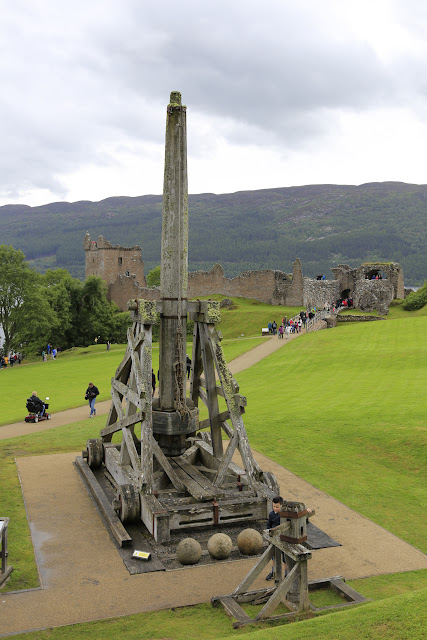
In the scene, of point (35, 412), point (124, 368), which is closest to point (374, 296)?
point (35, 412)

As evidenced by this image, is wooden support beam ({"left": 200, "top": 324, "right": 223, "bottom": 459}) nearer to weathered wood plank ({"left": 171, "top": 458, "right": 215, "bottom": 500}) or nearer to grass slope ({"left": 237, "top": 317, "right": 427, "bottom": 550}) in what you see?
weathered wood plank ({"left": 171, "top": 458, "right": 215, "bottom": 500})

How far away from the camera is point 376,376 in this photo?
1023 inches

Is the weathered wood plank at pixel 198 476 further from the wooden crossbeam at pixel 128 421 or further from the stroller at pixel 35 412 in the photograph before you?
the stroller at pixel 35 412

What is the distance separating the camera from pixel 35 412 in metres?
20.8

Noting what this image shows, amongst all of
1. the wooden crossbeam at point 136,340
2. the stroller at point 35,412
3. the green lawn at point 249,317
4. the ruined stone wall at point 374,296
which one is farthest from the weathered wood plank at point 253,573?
the ruined stone wall at point 374,296

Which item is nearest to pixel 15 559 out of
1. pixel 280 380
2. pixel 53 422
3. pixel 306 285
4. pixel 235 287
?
pixel 53 422

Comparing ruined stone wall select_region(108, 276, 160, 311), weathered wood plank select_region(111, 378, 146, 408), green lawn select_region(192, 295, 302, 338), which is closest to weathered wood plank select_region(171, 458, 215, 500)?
weathered wood plank select_region(111, 378, 146, 408)

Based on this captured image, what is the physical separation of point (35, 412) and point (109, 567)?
12.3 metres

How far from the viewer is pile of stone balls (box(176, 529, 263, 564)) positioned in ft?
30.5

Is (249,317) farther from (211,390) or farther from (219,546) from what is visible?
(219,546)

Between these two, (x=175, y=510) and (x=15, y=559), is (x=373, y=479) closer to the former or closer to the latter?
(x=175, y=510)

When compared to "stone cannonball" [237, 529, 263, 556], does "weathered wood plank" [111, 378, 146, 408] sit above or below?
above

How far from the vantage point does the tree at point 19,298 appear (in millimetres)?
48500

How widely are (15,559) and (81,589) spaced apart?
1.54 meters
